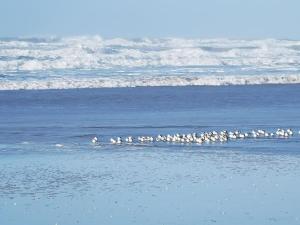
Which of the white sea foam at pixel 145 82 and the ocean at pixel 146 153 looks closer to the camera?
the ocean at pixel 146 153

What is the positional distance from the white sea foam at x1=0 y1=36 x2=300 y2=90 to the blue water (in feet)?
127

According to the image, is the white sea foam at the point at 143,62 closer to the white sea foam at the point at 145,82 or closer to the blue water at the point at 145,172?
the white sea foam at the point at 145,82

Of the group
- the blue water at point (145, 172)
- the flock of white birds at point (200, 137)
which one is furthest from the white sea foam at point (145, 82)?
the flock of white birds at point (200, 137)

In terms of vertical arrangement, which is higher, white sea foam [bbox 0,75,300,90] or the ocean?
white sea foam [bbox 0,75,300,90]

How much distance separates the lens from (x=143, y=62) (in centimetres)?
12112

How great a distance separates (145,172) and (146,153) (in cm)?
434

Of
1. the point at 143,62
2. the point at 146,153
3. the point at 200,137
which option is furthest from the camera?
the point at 143,62

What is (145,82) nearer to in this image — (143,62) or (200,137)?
(143,62)

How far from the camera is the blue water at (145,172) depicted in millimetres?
21047

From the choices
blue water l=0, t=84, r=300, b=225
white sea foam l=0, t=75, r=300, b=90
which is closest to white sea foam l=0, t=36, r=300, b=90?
white sea foam l=0, t=75, r=300, b=90

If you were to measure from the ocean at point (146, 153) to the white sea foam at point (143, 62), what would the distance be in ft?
1.80

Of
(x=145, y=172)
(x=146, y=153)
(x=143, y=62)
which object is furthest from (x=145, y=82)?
(x=145, y=172)

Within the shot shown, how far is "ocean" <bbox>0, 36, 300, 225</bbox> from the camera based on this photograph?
21438 mm

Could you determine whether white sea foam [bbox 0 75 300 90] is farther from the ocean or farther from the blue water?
the blue water
